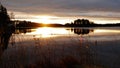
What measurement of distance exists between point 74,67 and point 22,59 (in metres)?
6.49

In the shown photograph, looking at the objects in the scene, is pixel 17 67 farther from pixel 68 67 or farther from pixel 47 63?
pixel 68 67

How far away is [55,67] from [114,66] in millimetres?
4170

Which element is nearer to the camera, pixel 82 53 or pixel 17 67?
pixel 17 67

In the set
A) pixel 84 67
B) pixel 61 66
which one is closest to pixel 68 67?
pixel 61 66

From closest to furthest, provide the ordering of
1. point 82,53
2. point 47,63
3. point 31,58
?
point 47,63 → point 82,53 → point 31,58

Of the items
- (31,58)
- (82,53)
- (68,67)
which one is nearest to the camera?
(68,67)

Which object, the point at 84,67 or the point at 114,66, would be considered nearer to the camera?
the point at 84,67

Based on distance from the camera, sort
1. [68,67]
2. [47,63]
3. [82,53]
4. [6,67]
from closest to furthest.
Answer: [68,67] → [47,63] → [6,67] → [82,53]

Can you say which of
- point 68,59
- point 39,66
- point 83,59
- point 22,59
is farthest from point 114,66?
point 22,59

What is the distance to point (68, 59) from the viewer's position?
13.5 metres

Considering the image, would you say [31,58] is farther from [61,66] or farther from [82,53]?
[61,66]

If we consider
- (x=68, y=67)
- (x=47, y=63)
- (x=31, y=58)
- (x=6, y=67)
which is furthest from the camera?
(x=31, y=58)

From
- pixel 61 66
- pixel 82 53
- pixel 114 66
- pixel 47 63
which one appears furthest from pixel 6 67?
pixel 114 66

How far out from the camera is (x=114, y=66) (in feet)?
51.0
